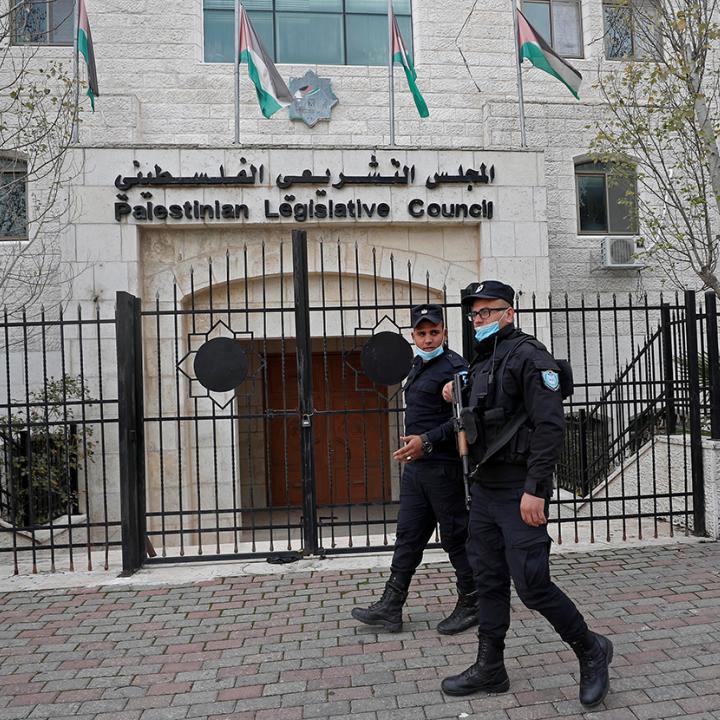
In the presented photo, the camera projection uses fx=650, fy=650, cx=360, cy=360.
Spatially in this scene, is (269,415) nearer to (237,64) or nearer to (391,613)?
(391,613)

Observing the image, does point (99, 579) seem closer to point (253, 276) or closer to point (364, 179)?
point (253, 276)

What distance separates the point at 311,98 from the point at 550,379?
9531 mm

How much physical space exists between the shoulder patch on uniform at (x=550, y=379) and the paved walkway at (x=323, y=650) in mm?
1635

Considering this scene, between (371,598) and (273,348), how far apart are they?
26.8ft

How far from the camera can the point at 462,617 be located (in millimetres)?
4340

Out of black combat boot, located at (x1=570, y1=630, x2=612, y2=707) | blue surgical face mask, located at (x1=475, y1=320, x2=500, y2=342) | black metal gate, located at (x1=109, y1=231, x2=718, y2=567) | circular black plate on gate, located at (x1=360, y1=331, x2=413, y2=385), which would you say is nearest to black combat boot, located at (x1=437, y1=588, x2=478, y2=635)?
black combat boot, located at (x1=570, y1=630, x2=612, y2=707)

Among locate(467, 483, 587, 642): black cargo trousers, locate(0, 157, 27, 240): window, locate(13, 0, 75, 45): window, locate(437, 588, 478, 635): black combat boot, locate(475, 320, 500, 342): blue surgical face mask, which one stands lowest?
locate(437, 588, 478, 635): black combat boot

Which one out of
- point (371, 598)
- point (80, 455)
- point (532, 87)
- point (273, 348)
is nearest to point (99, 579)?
point (371, 598)

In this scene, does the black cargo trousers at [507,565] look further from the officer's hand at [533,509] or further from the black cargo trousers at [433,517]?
the black cargo trousers at [433,517]

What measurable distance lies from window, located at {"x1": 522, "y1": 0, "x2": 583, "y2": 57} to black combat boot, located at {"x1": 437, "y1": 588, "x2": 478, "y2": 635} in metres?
11.3

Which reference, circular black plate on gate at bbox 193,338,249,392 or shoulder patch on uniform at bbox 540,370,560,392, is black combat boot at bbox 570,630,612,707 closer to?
shoulder patch on uniform at bbox 540,370,560,392

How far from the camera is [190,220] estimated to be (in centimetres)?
943

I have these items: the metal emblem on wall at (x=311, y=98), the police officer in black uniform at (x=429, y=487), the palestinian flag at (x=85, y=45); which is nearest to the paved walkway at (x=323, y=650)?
the police officer in black uniform at (x=429, y=487)

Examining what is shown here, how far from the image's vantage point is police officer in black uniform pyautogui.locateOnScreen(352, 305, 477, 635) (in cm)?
427
